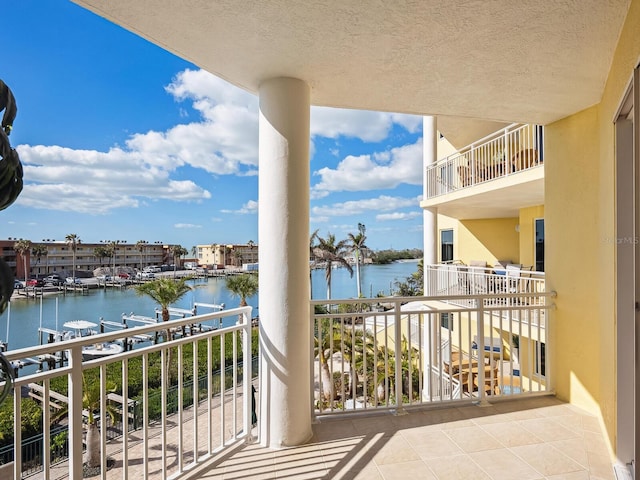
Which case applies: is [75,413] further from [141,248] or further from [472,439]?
[141,248]

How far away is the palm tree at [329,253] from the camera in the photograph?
22500mm

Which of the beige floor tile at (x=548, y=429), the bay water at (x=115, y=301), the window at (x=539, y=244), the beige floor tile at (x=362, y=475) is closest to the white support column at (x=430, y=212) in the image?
the window at (x=539, y=244)

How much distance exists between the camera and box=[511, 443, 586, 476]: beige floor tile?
2271 millimetres

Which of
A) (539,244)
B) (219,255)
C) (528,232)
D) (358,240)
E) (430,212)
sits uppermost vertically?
(430,212)

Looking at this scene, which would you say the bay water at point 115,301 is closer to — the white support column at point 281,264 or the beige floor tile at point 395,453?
the white support column at point 281,264

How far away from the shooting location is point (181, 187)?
39.9m

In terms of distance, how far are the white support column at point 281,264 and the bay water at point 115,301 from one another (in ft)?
28.9

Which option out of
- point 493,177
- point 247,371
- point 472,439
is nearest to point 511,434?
point 472,439

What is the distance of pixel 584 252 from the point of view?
3.21 metres

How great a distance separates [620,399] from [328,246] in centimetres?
2058

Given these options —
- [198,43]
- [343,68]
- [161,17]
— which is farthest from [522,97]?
[161,17]

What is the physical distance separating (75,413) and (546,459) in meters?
2.87

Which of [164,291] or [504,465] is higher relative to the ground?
[504,465]

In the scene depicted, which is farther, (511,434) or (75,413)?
(511,434)
